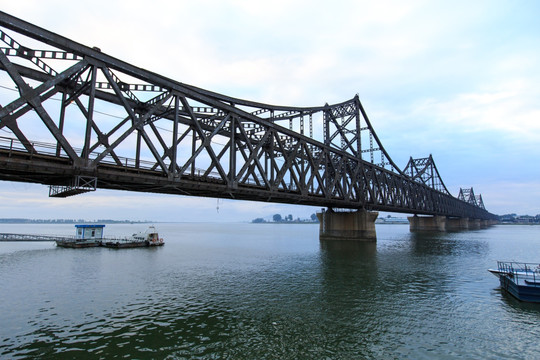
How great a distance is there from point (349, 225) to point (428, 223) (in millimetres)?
89050

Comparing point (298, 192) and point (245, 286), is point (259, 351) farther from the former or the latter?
point (298, 192)

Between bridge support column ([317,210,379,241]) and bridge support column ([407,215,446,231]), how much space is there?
82.8m

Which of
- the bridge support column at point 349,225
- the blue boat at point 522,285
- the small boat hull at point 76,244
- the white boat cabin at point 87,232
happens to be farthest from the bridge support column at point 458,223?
the small boat hull at point 76,244

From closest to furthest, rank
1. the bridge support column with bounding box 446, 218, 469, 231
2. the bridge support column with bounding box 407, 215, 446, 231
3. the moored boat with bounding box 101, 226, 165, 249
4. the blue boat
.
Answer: the blue boat, the moored boat with bounding box 101, 226, 165, 249, the bridge support column with bounding box 407, 215, 446, 231, the bridge support column with bounding box 446, 218, 469, 231

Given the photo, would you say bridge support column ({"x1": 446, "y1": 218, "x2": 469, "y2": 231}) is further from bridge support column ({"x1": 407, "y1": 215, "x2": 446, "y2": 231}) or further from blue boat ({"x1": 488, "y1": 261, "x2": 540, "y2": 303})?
→ blue boat ({"x1": 488, "y1": 261, "x2": 540, "y2": 303})

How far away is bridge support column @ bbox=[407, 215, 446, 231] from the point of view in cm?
13312

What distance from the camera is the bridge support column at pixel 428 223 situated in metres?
133

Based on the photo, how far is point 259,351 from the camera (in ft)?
43.8

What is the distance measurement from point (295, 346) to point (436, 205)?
138m

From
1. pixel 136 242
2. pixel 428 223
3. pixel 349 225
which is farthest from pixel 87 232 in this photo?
pixel 428 223

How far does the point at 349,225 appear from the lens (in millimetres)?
68438

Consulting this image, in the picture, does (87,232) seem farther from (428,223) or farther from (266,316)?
(428,223)

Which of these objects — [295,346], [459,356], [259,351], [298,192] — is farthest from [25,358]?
[298,192]

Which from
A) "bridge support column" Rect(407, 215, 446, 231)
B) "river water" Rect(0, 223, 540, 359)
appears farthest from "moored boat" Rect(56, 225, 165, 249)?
"bridge support column" Rect(407, 215, 446, 231)
